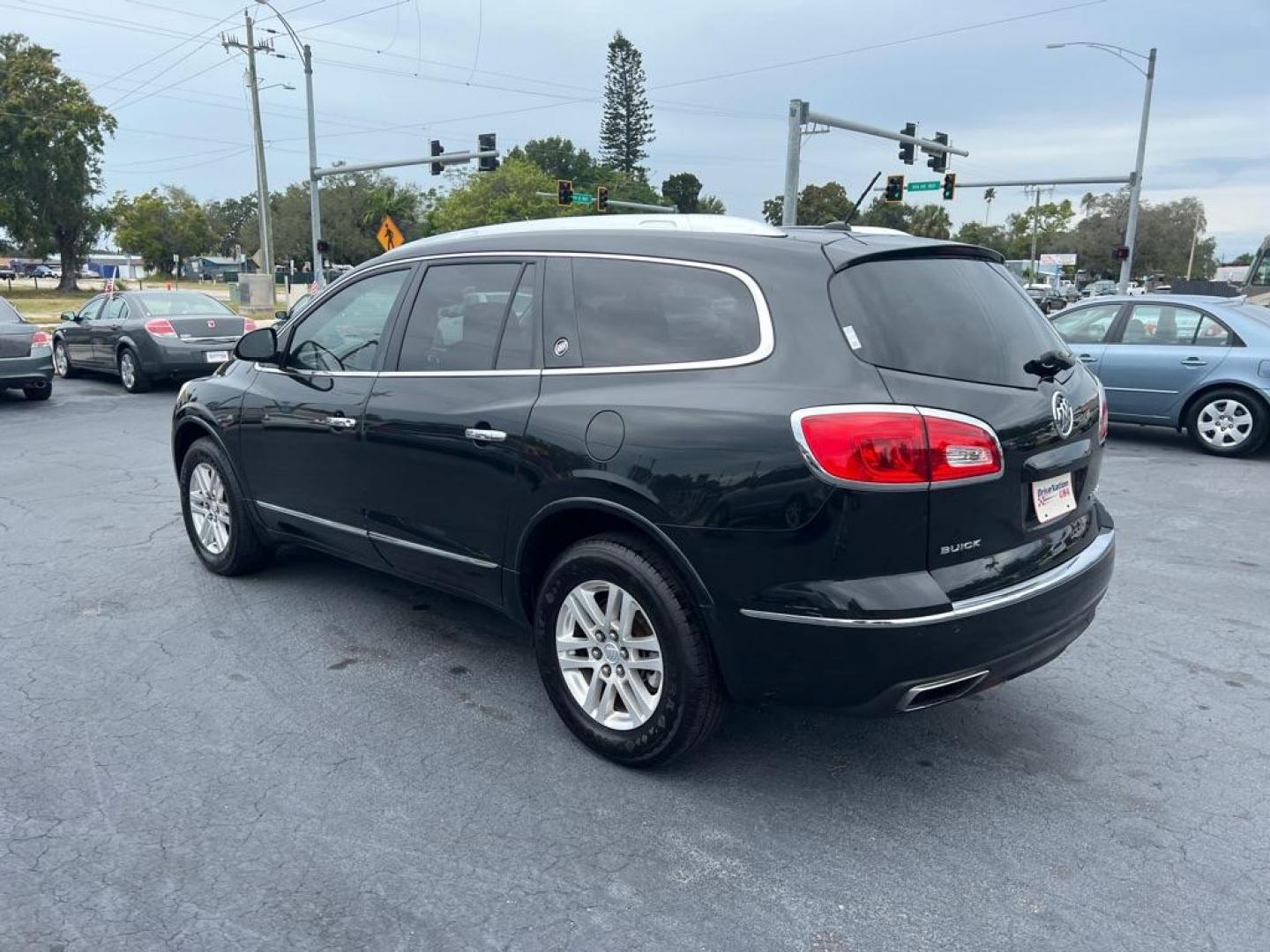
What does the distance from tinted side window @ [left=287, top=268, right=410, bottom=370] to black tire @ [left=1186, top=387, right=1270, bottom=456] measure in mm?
8524

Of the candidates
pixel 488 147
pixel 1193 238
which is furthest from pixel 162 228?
pixel 1193 238

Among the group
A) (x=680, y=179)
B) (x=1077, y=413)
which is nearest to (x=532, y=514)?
(x=1077, y=413)

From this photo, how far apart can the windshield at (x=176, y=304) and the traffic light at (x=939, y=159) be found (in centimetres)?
2308

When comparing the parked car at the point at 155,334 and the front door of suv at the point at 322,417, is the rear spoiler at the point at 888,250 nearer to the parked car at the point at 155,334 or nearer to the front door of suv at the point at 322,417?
the front door of suv at the point at 322,417

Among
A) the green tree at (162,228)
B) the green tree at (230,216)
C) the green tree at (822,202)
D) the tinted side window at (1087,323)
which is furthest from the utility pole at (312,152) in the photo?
the green tree at (230,216)

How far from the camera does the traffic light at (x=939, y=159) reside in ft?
99.8

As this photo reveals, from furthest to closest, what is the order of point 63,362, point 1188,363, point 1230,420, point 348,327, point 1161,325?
point 63,362 < point 1161,325 < point 1188,363 < point 1230,420 < point 348,327

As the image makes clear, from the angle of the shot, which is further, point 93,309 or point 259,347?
point 93,309

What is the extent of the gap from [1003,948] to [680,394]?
1.80 metres

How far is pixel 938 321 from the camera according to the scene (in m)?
3.18

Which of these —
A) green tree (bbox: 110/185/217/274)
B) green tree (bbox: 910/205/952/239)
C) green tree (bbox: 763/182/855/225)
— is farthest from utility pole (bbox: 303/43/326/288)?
green tree (bbox: 910/205/952/239)

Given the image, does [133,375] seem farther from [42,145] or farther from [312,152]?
[42,145]

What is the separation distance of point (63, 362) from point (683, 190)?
9775 cm

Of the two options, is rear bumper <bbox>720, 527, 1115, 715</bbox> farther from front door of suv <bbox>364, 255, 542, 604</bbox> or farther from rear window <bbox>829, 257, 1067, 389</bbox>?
front door of suv <bbox>364, 255, 542, 604</bbox>
